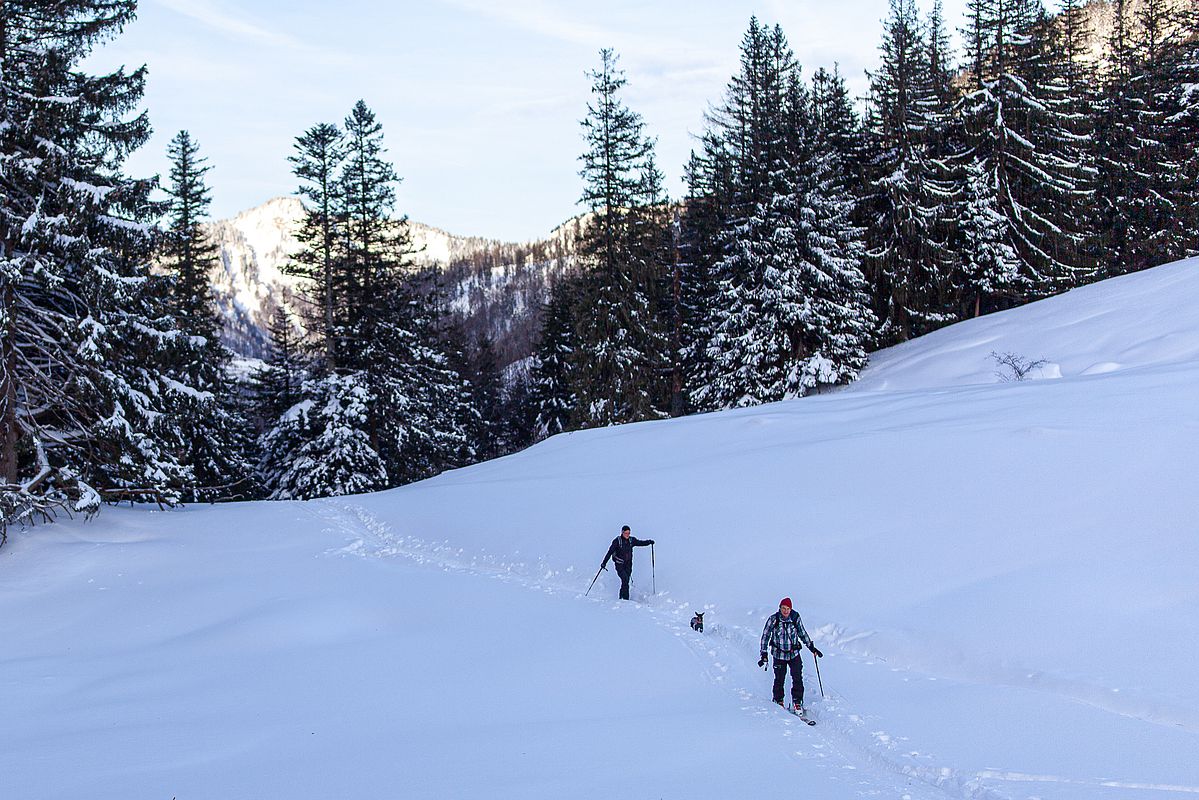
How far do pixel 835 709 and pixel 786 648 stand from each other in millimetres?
851

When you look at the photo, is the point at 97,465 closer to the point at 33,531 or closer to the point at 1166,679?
the point at 33,531

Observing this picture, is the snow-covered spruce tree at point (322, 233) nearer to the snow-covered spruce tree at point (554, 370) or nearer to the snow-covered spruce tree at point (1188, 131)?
the snow-covered spruce tree at point (554, 370)

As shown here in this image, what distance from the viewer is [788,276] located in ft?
94.2

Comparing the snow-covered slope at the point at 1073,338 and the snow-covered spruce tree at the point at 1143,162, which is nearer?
the snow-covered slope at the point at 1073,338

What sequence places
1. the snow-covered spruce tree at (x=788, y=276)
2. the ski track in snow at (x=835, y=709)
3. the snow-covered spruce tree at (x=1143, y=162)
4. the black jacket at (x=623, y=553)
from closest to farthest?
the ski track in snow at (x=835, y=709), the black jacket at (x=623, y=553), the snow-covered spruce tree at (x=788, y=276), the snow-covered spruce tree at (x=1143, y=162)

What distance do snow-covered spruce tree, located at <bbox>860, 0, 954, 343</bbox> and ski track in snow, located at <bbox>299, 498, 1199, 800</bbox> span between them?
69.1ft

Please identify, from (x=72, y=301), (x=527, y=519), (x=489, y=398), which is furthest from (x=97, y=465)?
(x=489, y=398)

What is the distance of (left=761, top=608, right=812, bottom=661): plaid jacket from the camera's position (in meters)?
9.58

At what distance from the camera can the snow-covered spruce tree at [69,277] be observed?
55.8 feet

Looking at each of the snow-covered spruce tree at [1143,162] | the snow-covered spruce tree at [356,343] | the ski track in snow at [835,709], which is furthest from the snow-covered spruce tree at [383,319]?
the snow-covered spruce tree at [1143,162]

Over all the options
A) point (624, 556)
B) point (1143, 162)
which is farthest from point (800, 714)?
point (1143, 162)

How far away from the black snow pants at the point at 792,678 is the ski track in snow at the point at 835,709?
0.59 ft

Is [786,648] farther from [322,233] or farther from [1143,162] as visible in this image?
[1143,162]

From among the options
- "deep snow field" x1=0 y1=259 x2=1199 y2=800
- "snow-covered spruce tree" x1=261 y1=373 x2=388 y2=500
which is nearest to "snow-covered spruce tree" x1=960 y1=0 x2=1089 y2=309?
"deep snow field" x1=0 y1=259 x2=1199 y2=800
